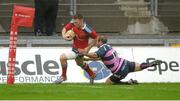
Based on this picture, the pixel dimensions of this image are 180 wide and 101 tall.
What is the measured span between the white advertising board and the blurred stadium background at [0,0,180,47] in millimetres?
2600

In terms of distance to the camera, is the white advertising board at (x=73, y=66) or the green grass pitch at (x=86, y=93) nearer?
the green grass pitch at (x=86, y=93)

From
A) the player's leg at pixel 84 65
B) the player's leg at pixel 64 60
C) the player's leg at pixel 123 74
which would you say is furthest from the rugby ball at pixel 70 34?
the player's leg at pixel 123 74

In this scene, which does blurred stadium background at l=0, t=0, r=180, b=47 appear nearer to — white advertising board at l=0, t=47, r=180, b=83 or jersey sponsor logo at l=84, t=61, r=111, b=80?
white advertising board at l=0, t=47, r=180, b=83

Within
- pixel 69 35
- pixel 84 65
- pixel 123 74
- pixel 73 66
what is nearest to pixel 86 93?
pixel 123 74

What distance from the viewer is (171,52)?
25219mm

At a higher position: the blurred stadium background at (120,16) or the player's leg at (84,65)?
the blurred stadium background at (120,16)

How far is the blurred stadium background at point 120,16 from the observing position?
28453 mm

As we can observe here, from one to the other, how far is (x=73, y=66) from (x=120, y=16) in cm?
451

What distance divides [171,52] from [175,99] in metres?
8.75

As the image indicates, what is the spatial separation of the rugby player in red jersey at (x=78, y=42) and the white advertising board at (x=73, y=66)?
1.83m

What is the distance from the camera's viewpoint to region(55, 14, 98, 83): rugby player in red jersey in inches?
896

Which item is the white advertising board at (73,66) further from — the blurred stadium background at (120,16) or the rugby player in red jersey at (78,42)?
the blurred stadium background at (120,16)

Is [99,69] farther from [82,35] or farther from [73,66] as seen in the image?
[82,35]

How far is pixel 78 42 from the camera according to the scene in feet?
76.0
